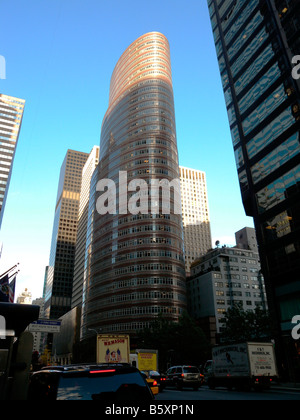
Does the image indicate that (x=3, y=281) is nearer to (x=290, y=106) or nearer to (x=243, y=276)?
(x=290, y=106)

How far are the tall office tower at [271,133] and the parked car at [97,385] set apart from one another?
130 feet

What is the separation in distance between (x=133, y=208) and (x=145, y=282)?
23.3 meters

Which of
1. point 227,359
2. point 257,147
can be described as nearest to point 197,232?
point 257,147

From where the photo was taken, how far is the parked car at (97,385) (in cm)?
425

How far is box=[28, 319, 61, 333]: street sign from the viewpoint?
84.8 feet

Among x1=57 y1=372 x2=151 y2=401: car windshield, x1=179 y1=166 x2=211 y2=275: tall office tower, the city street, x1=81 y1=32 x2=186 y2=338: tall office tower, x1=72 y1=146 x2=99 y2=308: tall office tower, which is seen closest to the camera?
x1=57 y1=372 x2=151 y2=401: car windshield

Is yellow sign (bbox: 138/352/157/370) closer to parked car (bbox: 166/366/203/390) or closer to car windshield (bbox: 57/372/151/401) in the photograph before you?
parked car (bbox: 166/366/203/390)

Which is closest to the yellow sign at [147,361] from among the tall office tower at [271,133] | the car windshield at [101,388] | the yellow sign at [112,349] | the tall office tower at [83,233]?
the yellow sign at [112,349]

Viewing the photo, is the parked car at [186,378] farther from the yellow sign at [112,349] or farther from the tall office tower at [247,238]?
the tall office tower at [247,238]

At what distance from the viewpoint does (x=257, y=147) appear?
50.8 meters

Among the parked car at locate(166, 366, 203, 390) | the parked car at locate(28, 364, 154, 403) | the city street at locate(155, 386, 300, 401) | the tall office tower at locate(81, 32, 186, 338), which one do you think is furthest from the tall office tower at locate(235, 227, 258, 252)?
the parked car at locate(28, 364, 154, 403)

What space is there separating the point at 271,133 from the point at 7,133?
6150 inches

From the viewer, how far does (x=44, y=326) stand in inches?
1038
